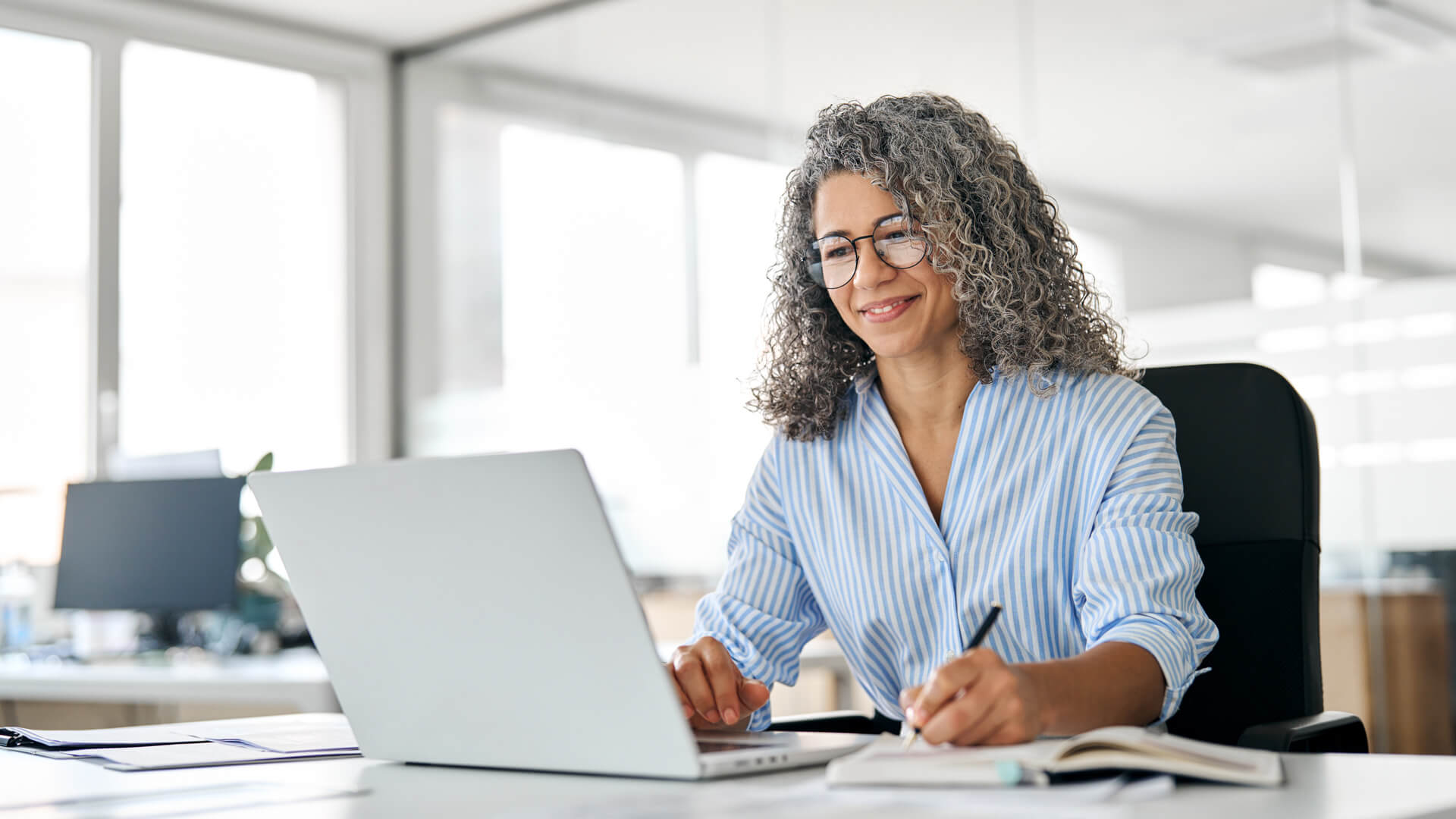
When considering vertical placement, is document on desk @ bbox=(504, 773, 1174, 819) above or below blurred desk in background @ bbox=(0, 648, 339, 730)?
above

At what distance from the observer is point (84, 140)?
434 cm

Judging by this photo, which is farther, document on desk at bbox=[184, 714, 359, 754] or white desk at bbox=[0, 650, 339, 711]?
white desk at bbox=[0, 650, 339, 711]

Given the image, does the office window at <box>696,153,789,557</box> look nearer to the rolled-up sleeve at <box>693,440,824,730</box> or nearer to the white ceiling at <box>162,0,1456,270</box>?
the white ceiling at <box>162,0,1456,270</box>

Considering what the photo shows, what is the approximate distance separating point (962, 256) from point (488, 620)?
73cm

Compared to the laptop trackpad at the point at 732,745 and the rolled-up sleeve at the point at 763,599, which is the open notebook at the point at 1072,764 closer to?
the laptop trackpad at the point at 732,745

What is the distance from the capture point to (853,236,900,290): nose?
1.56m

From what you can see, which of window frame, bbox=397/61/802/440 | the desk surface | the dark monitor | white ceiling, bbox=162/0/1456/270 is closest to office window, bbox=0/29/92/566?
the dark monitor

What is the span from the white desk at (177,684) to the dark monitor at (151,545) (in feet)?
0.56

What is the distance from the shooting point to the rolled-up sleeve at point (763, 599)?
5.13 feet

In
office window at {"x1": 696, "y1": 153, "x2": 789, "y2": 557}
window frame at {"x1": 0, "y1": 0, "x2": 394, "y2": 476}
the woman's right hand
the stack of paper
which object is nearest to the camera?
the stack of paper

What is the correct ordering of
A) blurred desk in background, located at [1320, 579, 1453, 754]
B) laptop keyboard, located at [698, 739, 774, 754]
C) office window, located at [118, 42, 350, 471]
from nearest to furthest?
1. laptop keyboard, located at [698, 739, 774, 754]
2. blurred desk in background, located at [1320, 579, 1453, 754]
3. office window, located at [118, 42, 350, 471]

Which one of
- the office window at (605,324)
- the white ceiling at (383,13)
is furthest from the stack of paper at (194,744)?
the white ceiling at (383,13)

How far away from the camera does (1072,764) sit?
2.93ft

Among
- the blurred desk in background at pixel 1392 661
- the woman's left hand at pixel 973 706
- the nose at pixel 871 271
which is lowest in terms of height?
the blurred desk in background at pixel 1392 661
